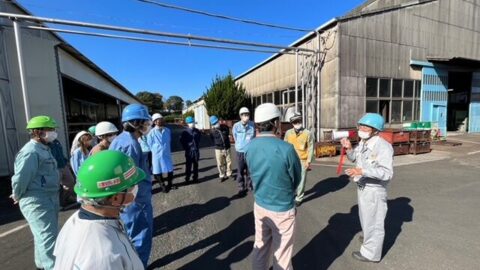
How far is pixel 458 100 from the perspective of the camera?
18.9m

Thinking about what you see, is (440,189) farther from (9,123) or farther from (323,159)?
(9,123)

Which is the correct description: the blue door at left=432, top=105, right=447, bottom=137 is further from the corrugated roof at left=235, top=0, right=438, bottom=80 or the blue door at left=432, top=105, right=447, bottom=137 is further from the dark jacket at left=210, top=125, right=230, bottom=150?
the dark jacket at left=210, top=125, right=230, bottom=150

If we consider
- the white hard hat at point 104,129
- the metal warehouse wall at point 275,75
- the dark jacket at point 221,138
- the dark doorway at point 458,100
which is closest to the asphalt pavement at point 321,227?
the dark jacket at point 221,138

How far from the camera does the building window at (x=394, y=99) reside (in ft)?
44.2

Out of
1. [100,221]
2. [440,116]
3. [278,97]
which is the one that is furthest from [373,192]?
[440,116]

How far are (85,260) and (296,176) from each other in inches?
74.0

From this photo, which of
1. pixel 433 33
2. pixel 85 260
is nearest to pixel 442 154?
pixel 433 33

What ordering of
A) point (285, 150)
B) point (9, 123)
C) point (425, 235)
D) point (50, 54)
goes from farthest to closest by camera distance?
point (50, 54)
point (9, 123)
point (425, 235)
point (285, 150)

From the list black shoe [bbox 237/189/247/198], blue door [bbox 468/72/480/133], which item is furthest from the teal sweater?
blue door [bbox 468/72/480/133]

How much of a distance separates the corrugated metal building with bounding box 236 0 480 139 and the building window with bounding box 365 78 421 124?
0.18 ft

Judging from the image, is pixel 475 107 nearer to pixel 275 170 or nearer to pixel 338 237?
pixel 338 237

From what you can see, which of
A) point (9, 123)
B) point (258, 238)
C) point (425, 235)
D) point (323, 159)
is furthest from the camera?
point (323, 159)

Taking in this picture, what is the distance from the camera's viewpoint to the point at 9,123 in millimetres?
7637

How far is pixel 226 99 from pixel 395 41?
43.1 ft
